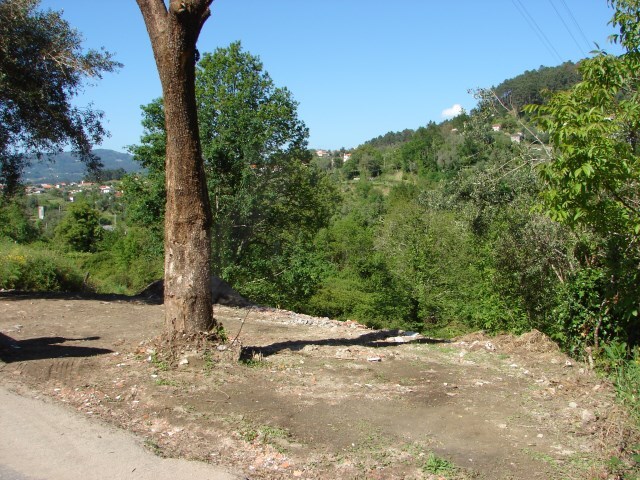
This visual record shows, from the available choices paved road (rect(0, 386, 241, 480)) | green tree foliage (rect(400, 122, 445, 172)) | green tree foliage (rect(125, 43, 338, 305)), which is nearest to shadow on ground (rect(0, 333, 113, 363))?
paved road (rect(0, 386, 241, 480))

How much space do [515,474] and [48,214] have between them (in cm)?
7492

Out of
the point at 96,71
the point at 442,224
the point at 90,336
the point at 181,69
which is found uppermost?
the point at 96,71

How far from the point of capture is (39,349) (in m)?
7.03

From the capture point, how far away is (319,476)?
4.09 metres

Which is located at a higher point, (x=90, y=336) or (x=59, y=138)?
(x=59, y=138)

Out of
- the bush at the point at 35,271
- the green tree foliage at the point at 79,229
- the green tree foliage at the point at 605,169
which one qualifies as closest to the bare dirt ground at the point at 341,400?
the green tree foliage at the point at 605,169

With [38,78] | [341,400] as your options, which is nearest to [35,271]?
[38,78]

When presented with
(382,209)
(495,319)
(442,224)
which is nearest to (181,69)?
(495,319)

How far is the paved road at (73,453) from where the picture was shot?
4004 millimetres

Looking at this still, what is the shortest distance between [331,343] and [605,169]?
4.13 metres

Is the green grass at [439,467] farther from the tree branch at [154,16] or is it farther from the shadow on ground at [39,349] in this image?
the tree branch at [154,16]

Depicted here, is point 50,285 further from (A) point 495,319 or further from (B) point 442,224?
(B) point 442,224

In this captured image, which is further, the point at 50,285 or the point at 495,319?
the point at 50,285

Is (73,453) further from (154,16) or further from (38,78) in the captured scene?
(38,78)
